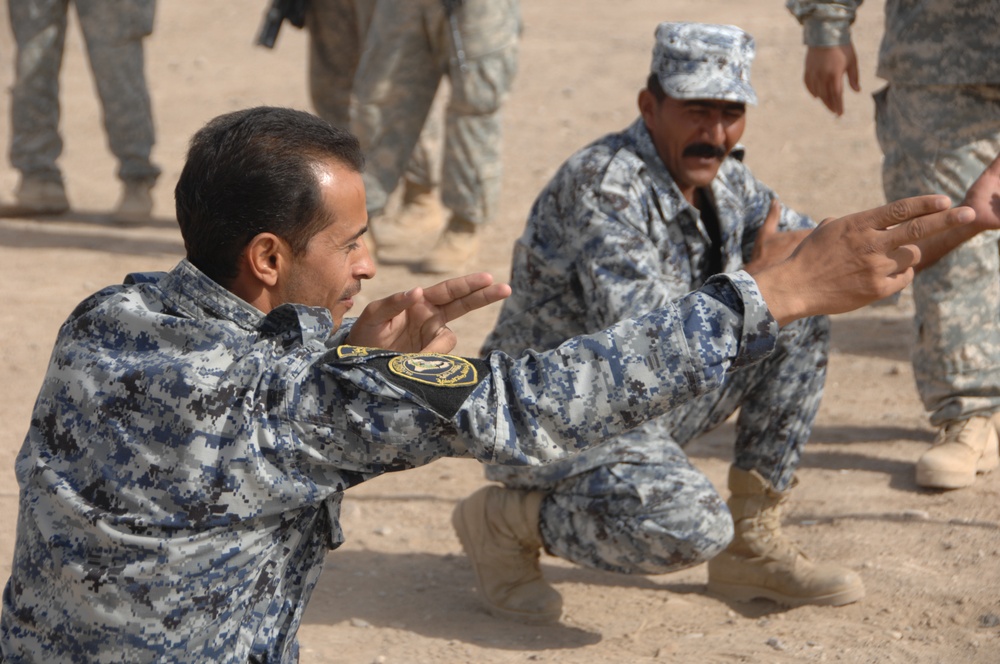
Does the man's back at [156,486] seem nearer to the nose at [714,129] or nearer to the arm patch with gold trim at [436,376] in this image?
the arm patch with gold trim at [436,376]

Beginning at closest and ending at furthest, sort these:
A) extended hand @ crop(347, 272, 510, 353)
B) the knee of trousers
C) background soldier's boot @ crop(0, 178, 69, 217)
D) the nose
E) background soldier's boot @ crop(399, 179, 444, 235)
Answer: extended hand @ crop(347, 272, 510, 353)
the knee of trousers
the nose
background soldier's boot @ crop(399, 179, 444, 235)
background soldier's boot @ crop(0, 178, 69, 217)

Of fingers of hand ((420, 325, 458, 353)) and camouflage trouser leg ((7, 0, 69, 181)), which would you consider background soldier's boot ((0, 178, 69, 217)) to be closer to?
camouflage trouser leg ((7, 0, 69, 181))

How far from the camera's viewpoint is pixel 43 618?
200 cm

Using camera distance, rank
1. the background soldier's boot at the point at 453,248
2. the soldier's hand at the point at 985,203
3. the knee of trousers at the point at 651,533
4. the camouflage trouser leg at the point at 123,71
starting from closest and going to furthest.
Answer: the soldier's hand at the point at 985,203 → the knee of trousers at the point at 651,533 → the background soldier's boot at the point at 453,248 → the camouflage trouser leg at the point at 123,71

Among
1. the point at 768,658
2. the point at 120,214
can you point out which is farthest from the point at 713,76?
the point at 120,214

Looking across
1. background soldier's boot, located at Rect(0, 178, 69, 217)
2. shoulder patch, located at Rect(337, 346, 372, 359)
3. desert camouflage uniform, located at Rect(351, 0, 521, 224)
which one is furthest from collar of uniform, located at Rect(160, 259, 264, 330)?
background soldier's boot, located at Rect(0, 178, 69, 217)

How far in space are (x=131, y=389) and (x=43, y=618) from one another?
0.39m

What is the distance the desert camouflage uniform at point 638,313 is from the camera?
3156 mm

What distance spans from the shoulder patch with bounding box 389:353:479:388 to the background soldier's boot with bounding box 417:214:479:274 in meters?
4.61

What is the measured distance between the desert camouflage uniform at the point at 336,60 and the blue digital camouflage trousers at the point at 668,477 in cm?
361

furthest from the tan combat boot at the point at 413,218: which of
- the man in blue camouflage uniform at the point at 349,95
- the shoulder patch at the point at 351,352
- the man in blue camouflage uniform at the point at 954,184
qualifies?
the shoulder patch at the point at 351,352

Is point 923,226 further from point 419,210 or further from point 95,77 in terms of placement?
point 95,77

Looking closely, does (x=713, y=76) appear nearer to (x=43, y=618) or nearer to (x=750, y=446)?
(x=750, y=446)

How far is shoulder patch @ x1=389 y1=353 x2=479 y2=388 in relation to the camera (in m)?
1.83
